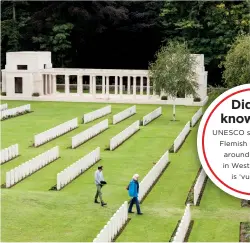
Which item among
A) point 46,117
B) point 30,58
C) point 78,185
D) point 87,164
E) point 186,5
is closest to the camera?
point 78,185

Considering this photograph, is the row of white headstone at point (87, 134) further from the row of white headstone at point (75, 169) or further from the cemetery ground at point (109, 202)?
the row of white headstone at point (75, 169)

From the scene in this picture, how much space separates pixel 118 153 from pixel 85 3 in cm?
5008

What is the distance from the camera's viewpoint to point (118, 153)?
3353cm

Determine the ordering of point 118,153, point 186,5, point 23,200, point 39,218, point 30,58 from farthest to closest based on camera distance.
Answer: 1. point 186,5
2. point 30,58
3. point 118,153
4. point 23,200
5. point 39,218

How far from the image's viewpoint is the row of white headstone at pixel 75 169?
2401cm

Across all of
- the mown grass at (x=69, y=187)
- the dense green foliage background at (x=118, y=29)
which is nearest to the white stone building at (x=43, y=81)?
the dense green foliage background at (x=118, y=29)

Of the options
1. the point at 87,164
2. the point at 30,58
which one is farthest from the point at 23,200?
the point at 30,58

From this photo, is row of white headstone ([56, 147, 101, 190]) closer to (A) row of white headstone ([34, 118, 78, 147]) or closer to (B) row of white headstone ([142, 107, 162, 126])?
(A) row of white headstone ([34, 118, 78, 147])

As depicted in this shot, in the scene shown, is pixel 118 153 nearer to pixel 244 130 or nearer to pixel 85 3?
pixel 244 130

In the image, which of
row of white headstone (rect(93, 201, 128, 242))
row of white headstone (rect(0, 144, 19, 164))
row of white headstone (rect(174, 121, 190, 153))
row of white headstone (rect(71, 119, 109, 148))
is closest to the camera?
row of white headstone (rect(93, 201, 128, 242))

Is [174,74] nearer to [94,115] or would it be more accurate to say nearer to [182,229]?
[94,115]

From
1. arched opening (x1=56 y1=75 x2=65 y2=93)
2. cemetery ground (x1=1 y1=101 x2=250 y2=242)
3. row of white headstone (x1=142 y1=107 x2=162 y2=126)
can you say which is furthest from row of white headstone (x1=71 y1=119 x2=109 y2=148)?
arched opening (x1=56 y1=75 x2=65 y2=93)

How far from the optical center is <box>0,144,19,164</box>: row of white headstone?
97.5 feet

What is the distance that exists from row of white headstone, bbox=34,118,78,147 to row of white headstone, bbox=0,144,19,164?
11.4ft
